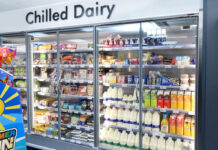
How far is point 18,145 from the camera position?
1479 millimetres

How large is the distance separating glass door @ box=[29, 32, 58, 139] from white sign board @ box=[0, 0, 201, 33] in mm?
364

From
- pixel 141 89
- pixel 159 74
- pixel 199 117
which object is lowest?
pixel 199 117

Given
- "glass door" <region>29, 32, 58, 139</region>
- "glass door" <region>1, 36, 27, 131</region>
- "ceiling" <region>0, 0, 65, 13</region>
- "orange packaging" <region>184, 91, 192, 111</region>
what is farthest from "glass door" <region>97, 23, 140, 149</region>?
"glass door" <region>1, 36, 27, 131</region>

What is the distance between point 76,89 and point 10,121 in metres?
2.21

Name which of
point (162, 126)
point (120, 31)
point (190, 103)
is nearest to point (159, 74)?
point (190, 103)

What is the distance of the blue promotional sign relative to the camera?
1.40m

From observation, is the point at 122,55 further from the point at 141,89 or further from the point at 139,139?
the point at 139,139

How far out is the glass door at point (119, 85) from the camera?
304 centimetres

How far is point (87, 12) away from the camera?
3125mm

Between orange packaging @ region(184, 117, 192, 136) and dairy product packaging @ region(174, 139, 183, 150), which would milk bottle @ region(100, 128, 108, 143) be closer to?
dairy product packaging @ region(174, 139, 183, 150)

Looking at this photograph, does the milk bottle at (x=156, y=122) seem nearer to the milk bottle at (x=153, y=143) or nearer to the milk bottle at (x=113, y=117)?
the milk bottle at (x=153, y=143)

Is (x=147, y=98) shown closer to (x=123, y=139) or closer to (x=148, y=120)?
(x=148, y=120)

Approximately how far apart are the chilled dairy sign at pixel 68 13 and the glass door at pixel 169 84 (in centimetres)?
70

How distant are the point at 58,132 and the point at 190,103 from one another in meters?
2.46
